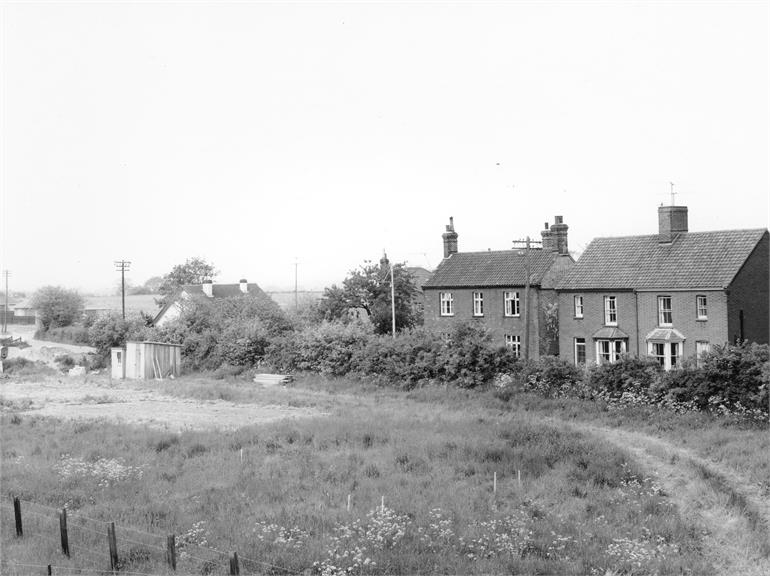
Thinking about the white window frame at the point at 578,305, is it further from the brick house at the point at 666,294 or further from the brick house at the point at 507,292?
the brick house at the point at 507,292

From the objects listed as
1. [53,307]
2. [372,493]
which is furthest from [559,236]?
[53,307]

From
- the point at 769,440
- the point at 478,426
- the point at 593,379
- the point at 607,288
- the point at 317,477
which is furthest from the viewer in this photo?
the point at 607,288

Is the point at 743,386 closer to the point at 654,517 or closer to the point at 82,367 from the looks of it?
the point at 654,517

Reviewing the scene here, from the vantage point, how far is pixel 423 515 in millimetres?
17250

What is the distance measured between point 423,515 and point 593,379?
15.8 m

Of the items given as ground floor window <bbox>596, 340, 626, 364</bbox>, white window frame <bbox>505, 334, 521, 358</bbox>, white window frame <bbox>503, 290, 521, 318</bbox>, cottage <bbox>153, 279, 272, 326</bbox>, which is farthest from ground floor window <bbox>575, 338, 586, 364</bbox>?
cottage <bbox>153, 279, 272, 326</bbox>

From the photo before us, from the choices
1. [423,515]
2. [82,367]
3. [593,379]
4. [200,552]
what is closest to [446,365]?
[593,379]

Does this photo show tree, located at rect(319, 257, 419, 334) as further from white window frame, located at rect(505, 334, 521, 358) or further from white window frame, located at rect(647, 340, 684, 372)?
white window frame, located at rect(647, 340, 684, 372)

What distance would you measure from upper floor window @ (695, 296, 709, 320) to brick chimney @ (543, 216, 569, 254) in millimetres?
11802

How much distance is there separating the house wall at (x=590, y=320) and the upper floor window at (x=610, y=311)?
6.9 inches

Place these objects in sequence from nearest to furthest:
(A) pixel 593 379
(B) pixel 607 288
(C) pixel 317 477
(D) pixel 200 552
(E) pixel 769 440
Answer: (D) pixel 200 552
(C) pixel 317 477
(E) pixel 769 440
(A) pixel 593 379
(B) pixel 607 288

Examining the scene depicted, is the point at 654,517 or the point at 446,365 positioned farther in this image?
the point at 446,365

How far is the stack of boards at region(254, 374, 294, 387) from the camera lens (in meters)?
42.8

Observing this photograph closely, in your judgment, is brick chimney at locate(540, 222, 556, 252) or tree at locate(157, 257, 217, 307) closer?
brick chimney at locate(540, 222, 556, 252)
